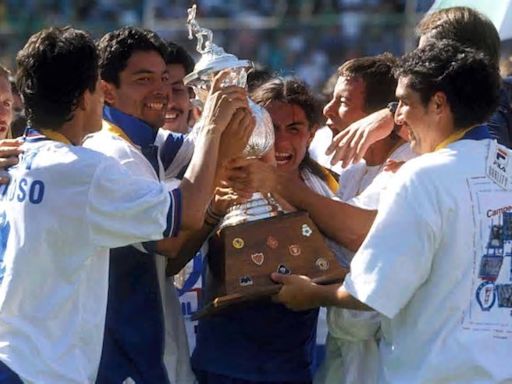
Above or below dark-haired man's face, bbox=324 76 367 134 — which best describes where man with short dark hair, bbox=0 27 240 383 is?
below

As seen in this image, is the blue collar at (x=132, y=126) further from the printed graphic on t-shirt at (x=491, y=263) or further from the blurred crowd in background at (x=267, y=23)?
the blurred crowd in background at (x=267, y=23)

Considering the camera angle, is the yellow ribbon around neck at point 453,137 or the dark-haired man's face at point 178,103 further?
the dark-haired man's face at point 178,103

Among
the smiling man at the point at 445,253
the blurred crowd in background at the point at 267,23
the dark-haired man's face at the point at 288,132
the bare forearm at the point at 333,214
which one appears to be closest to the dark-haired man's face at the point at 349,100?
the dark-haired man's face at the point at 288,132

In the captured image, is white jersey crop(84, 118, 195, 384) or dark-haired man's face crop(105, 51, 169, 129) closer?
white jersey crop(84, 118, 195, 384)

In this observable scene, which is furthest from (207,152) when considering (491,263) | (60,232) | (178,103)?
(178,103)

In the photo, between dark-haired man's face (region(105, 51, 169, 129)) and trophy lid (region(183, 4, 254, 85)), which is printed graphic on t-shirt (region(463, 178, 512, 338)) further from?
dark-haired man's face (region(105, 51, 169, 129))

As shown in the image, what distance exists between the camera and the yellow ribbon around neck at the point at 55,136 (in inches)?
152

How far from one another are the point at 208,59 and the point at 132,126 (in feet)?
1.48

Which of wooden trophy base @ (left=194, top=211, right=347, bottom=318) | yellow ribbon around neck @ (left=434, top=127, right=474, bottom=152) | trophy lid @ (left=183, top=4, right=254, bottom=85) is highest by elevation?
trophy lid @ (left=183, top=4, right=254, bottom=85)

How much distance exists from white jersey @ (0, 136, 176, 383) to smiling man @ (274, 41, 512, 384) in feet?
2.32

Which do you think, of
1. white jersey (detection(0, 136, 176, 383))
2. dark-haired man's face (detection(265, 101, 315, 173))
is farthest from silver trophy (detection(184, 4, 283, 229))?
white jersey (detection(0, 136, 176, 383))

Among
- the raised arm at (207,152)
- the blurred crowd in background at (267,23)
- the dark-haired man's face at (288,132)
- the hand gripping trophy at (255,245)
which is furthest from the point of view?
the blurred crowd in background at (267,23)

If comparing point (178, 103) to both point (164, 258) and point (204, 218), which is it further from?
point (204, 218)

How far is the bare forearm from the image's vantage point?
13.5 ft
